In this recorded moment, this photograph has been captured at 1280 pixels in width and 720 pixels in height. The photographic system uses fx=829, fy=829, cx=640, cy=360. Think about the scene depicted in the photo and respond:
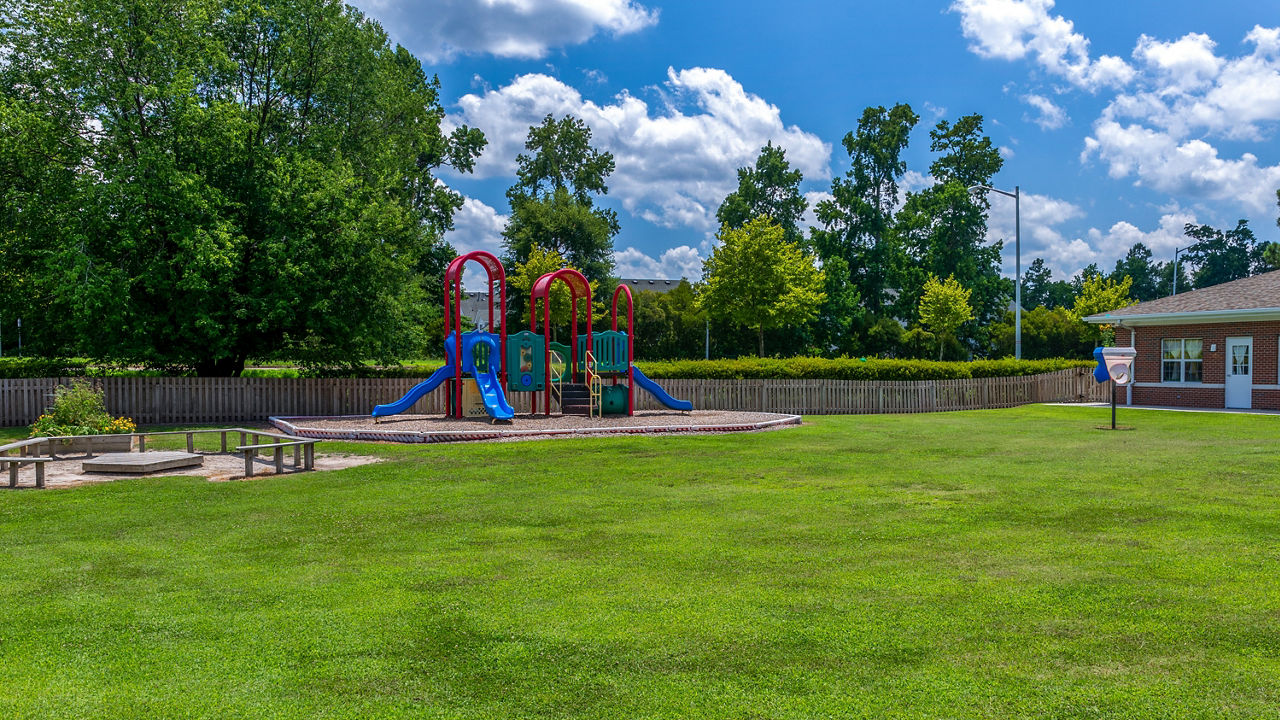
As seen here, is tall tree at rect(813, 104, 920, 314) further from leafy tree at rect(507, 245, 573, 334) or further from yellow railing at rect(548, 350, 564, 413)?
yellow railing at rect(548, 350, 564, 413)

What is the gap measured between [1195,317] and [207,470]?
2858 cm

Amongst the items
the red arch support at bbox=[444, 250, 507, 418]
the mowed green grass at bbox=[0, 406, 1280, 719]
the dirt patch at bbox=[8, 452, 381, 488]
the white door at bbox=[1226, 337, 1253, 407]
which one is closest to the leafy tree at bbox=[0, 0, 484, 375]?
the red arch support at bbox=[444, 250, 507, 418]

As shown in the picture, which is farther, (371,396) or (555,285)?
(555,285)

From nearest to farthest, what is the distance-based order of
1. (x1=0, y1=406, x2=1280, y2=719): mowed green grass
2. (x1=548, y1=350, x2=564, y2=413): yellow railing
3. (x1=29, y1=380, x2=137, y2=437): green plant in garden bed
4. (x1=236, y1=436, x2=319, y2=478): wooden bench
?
(x1=0, y1=406, x2=1280, y2=719): mowed green grass, (x1=236, y1=436, x2=319, y2=478): wooden bench, (x1=29, y1=380, x2=137, y2=437): green plant in garden bed, (x1=548, y1=350, x2=564, y2=413): yellow railing

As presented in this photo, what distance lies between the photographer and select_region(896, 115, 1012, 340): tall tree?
58656mm

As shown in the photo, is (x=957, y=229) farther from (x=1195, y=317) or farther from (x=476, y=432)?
(x=476, y=432)

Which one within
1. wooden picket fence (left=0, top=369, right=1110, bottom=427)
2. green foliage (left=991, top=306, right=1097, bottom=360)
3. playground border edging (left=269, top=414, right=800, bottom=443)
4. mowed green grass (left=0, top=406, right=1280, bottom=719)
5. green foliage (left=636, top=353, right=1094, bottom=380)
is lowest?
mowed green grass (left=0, top=406, right=1280, bottom=719)

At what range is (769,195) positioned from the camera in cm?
6381

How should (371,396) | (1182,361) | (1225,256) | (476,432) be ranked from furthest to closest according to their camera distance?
(1225,256) → (1182,361) → (371,396) → (476,432)

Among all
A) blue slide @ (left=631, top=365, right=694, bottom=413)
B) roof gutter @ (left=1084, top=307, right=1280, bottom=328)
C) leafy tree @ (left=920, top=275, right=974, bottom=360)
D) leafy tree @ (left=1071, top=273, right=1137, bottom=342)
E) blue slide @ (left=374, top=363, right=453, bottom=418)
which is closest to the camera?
blue slide @ (left=374, top=363, right=453, bottom=418)

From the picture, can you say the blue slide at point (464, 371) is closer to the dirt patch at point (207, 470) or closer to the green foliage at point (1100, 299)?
the dirt patch at point (207, 470)

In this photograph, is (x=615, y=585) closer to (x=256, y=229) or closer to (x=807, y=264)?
(x=256, y=229)

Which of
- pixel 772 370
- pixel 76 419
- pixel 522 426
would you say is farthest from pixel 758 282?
pixel 76 419

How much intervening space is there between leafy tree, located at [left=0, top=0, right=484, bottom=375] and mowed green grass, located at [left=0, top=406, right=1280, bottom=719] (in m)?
12.7
